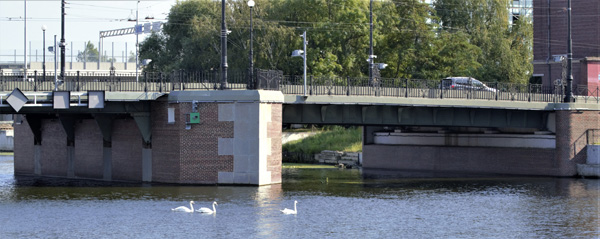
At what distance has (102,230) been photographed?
32.2m

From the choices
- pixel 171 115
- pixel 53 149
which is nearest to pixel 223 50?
pixel 171 115

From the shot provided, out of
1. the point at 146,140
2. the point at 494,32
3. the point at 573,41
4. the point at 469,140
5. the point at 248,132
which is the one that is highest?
the point at 494,32

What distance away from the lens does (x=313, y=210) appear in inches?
1494

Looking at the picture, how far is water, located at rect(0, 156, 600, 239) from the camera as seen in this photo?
106ft

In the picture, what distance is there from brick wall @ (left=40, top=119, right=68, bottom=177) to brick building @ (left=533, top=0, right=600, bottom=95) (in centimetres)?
3287

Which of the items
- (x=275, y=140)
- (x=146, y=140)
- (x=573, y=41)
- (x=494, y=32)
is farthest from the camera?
(x=494, y=32)

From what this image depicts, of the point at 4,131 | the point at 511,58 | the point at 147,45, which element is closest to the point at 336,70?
the point at 511,58

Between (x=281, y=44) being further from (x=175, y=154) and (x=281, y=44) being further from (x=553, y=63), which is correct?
(x=175, y=154)

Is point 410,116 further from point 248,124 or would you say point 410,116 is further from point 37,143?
point 37,143

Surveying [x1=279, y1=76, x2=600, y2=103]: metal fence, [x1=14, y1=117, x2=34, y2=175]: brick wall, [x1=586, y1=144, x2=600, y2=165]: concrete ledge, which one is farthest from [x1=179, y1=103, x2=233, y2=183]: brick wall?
[x1=586, y1=144, x2=600, y2=165]: concrete ledge

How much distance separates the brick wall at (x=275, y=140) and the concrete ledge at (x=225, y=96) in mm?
1062

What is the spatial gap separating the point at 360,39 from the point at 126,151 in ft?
125

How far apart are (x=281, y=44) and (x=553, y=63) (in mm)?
26656

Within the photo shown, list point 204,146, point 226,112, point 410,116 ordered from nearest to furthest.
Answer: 1. point 226,112
2. point 204,146
3. point 410,116
